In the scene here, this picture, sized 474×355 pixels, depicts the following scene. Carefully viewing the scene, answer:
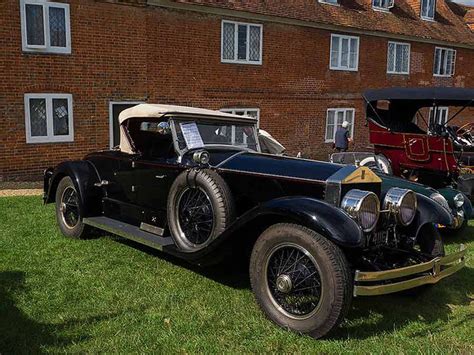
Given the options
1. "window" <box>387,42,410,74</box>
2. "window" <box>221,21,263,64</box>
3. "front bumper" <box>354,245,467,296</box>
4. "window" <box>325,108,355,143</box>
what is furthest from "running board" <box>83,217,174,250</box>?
"window" <box>387,42,410,74</box>

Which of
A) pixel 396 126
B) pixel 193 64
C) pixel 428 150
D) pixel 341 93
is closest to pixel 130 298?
pixel 428 150

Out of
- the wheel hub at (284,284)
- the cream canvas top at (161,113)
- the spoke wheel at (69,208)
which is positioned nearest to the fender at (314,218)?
the wheel hub at (284,284)

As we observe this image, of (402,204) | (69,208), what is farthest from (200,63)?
(402,204)

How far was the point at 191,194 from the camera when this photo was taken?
194 inches

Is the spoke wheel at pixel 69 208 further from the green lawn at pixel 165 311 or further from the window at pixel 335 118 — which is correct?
the window at pixel 335 118

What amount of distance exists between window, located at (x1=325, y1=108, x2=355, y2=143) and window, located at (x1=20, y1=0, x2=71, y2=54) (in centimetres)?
973

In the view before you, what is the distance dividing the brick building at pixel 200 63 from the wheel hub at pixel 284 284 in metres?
9.59

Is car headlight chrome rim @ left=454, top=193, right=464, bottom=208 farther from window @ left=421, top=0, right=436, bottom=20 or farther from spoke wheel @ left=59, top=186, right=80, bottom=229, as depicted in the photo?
window @ left=421, top=0, right=436, bottom=20

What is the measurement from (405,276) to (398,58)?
17.7m

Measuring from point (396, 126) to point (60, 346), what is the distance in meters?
9.05

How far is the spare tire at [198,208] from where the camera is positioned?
4.56 m

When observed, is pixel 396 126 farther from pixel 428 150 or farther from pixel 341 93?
pixel 341 93

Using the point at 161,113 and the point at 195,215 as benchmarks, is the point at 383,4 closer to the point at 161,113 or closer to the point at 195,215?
the point at 161,113

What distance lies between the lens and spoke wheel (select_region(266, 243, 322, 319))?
380 centimetres
